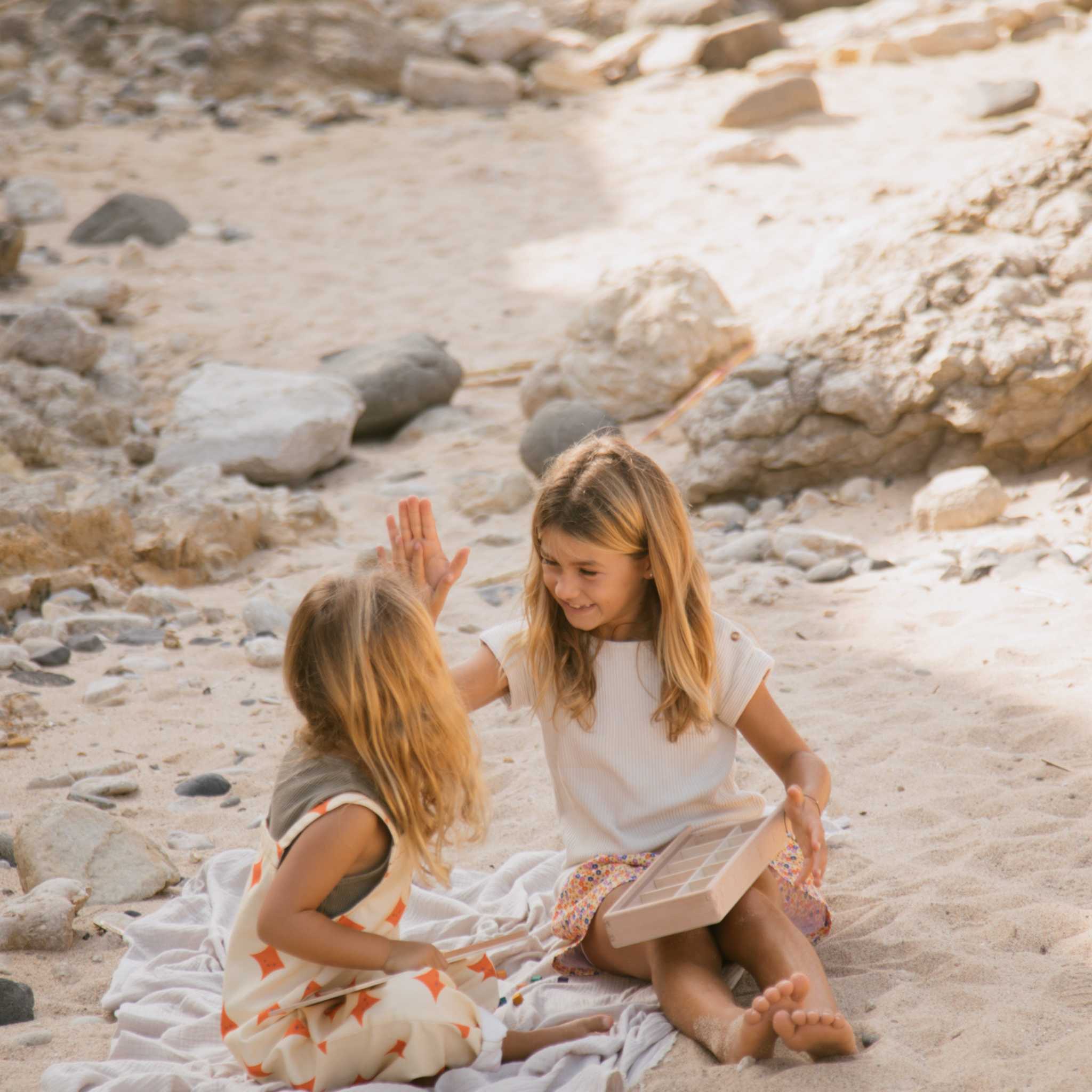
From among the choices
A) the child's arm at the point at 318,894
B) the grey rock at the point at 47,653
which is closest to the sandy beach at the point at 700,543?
the grey rock at the point at 47,653

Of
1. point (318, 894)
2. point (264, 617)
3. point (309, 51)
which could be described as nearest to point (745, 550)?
point (264, 617)

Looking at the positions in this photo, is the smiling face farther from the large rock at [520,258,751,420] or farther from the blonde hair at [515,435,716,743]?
the large rock at [520,258,751,420]

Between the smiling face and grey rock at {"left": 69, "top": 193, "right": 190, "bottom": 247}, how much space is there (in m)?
7.45

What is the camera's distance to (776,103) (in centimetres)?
977

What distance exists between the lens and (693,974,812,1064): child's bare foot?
1949 millimetres

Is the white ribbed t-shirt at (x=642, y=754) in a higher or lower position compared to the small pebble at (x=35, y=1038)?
higher

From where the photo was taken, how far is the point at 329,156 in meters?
10.7

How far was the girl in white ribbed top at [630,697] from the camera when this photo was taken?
2336 millimetres

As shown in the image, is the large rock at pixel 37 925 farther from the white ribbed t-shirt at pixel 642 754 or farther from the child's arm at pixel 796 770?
the child's arm at pixel 796 770

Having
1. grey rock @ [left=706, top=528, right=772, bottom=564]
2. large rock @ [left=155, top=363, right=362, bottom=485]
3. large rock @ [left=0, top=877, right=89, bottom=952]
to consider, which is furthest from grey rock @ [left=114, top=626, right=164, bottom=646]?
grey rock @ [left=706, top=528, right=772, bottom=564]

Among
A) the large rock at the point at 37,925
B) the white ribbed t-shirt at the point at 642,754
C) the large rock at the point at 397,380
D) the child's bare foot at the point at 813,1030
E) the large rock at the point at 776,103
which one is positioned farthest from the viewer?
the large rock at the point at 776,103

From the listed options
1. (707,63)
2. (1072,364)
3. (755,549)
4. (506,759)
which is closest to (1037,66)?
(707,63)

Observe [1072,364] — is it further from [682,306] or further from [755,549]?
[682,306]

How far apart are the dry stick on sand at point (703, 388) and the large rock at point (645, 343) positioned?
0.02m
